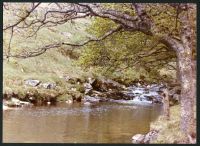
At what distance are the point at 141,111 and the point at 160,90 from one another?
1.31 m

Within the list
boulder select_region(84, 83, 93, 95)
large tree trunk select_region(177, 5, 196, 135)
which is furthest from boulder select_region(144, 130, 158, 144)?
boulder select_region(84, 83, 93, 95)

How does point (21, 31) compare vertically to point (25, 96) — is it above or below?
above

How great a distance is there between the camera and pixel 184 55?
52.0 feet

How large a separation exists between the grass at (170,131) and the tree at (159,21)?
30cm

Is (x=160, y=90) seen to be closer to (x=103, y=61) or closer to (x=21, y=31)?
(x=103, y=61)

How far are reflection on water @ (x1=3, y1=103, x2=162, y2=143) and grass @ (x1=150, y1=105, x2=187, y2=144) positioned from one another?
0.98 metres

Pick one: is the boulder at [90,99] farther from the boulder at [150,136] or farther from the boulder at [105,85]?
the boulder at [150,136]

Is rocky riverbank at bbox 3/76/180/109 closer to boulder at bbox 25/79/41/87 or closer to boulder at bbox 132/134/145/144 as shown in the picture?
boulder at bbox 25/79/41/87

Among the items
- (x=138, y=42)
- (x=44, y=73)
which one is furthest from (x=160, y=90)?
(x=44, y=73)

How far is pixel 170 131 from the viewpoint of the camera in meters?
16.6

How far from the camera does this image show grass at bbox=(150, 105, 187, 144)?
1580 centimetres

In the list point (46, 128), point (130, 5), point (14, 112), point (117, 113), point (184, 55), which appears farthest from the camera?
point (117, 113)

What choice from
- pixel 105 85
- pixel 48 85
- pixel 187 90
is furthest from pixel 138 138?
pixel 48 85

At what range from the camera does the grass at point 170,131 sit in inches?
622
